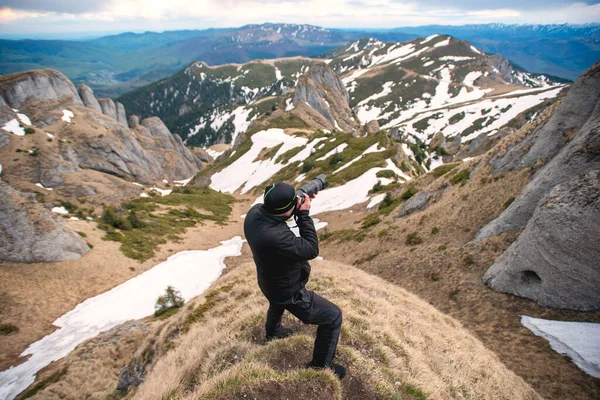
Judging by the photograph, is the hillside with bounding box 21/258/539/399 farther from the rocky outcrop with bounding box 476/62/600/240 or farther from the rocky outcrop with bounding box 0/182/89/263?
the rocky outcrop with bounding box 0/182/89/263

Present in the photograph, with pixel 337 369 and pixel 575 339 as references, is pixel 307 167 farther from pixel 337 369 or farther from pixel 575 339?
pixel 337 369

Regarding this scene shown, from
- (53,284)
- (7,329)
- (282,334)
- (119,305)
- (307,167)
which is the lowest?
(307,167)

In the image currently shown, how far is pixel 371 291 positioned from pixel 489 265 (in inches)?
295

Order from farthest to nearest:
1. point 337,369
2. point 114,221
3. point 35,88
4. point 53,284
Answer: point 35,88 < point 114,221 < point 53,284 < point 337,369

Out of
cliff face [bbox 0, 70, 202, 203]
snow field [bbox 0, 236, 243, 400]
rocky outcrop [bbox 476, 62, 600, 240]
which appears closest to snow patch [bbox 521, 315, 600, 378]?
rocky outcrop [bbox 476, 62, 600, 240]

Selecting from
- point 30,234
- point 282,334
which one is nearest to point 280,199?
point 282,334

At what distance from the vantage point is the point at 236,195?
75000 millimetres

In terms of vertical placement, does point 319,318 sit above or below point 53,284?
above

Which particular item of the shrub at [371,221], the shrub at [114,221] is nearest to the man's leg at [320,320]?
the shrub at [371,221]

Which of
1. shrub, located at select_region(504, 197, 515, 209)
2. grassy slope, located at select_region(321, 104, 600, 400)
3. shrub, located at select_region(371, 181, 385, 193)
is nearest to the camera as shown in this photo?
grassy slope, located at select_region(321, 104, 600, 400)

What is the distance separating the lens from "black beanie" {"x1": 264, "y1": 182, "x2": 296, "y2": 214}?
4825 millimetres

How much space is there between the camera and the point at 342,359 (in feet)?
20.4

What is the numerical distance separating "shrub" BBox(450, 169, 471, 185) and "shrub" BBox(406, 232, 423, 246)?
6251mm

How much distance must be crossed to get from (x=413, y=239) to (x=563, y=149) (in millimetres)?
9788
